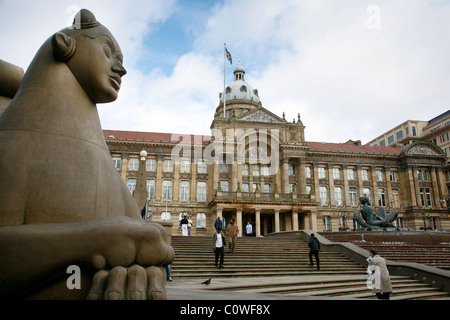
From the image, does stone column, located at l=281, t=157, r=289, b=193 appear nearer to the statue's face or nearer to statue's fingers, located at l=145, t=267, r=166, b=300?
the statue's face

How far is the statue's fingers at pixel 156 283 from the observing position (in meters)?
2.83

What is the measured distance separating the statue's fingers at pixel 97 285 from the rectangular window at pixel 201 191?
39.4 metres

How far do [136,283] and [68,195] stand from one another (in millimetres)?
1051

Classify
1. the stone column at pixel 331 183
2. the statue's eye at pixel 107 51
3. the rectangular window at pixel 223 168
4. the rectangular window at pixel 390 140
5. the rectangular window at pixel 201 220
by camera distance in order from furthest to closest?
the rectangular window at pixel 390 140 < the stone column at pixel 331 183 < the rectangular window at pixel 223 168 < the rectangular window at pixel 201 220 < the statue's eye at pixel 107 51

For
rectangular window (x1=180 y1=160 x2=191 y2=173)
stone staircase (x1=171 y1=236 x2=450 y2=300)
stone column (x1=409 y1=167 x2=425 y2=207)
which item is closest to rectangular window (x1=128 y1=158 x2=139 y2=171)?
rectangular window (x1=180 y1=160 x2=191 y2=173)

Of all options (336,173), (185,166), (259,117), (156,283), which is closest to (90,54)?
(156,283)

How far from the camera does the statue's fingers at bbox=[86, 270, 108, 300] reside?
2.69 metres

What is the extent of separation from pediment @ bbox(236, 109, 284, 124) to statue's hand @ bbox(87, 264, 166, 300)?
4097cm

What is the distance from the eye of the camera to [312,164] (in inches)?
1800

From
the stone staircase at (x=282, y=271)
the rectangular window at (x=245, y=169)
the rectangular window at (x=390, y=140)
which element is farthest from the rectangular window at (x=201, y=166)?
the rectangular window at (x=390, y=140)

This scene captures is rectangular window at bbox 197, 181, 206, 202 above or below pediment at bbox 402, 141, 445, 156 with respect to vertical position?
below

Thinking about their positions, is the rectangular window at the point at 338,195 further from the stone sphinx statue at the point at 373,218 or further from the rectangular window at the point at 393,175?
the stone sphinx statue at the point at 373,218

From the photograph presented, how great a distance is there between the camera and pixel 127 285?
9.18 feet

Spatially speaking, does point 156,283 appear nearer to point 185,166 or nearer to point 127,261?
point 127,261
